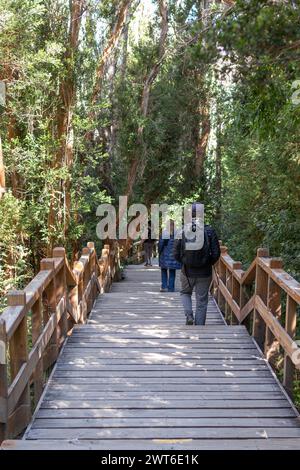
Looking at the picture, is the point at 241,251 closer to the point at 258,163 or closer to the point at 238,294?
the point at 258,163

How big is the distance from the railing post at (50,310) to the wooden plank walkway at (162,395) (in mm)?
114

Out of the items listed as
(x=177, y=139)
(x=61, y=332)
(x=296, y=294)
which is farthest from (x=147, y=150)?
(x=296, y=294)

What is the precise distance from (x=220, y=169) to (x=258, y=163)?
1070 cm

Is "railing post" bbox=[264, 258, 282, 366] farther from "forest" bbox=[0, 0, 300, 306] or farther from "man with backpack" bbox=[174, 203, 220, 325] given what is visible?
"forest" bbox=[0, 0, 300, 306]

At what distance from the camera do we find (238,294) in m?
7.55

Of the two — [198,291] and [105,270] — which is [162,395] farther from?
[105,270]

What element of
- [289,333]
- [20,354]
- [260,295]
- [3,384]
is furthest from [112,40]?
[3,384]

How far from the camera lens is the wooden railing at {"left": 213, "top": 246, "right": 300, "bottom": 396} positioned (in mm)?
4668

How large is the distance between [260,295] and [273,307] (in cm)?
56

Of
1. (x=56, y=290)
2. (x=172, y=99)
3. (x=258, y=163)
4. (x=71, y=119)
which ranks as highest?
(x=172, y=99)

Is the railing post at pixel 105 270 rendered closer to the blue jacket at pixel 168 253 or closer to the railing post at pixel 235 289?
the blue jacket at pixel 168 253

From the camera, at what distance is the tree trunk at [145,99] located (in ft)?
54.1

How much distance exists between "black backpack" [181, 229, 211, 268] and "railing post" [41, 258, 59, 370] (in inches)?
69.6

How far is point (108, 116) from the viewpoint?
16.6 metres
